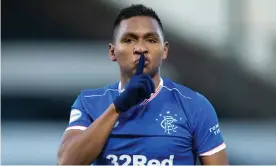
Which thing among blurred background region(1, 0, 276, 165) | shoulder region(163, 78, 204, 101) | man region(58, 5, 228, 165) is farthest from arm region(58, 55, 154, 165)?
blurred background region(1, 0, 276, 165)

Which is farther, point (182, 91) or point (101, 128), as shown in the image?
point (182, 91)

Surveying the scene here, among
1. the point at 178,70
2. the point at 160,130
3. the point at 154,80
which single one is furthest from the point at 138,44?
the point at 178,70

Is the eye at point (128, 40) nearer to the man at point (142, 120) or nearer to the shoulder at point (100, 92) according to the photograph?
the man at point (142, 120)

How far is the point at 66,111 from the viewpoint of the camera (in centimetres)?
273

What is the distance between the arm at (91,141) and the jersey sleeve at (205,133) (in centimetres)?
20

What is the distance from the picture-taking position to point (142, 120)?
1336 mm

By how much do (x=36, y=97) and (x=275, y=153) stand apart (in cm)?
119

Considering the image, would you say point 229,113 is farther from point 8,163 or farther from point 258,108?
point 8,163

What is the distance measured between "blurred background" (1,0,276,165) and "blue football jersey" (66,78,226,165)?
4.29 feet

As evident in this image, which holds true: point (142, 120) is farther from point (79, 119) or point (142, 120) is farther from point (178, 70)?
point (178, 70)

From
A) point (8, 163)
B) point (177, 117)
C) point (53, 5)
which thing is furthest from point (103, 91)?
point (53, 5)

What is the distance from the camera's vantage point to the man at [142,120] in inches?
50.5

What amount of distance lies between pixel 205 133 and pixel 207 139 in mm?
15

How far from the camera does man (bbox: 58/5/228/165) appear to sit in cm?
128
